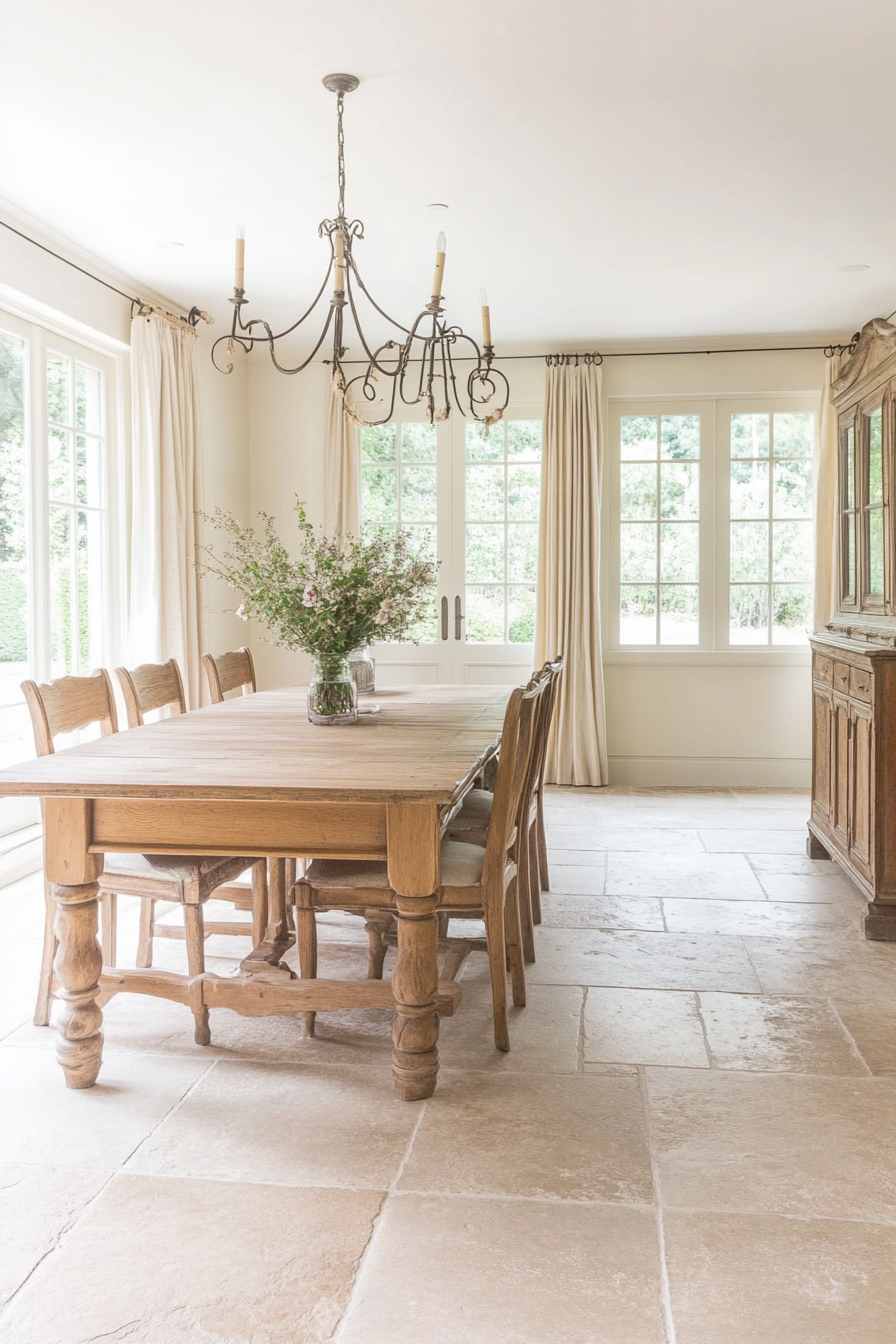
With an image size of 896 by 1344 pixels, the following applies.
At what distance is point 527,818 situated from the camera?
11.0 ft

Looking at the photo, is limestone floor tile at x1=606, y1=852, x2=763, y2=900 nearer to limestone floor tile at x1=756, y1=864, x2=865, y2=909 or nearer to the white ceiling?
limestone floor tile at x1=756, y1=864, x2=865, y2=909

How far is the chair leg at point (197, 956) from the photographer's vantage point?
2734 millimetres

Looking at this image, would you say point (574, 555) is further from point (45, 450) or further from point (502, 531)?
point (45, 450)

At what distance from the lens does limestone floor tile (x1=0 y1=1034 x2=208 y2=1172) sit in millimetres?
2230

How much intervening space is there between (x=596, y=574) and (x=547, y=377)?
1233mm

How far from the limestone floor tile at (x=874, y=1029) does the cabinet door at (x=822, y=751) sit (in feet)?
5.19

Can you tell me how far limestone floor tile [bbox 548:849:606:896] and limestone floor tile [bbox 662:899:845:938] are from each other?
1.09ft

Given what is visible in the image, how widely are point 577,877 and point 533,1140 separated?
7.28 ft

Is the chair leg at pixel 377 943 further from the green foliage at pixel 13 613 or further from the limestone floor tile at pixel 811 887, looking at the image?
the green foliage at pixel 13 613

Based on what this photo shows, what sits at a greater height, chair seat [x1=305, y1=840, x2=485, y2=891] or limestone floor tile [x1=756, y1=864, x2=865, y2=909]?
chair seat [x1=305, y1=840, x2=485, y2=891]

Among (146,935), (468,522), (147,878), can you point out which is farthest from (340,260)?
(468,522)

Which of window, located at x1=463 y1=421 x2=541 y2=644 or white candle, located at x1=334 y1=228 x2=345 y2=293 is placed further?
window, located at x1=463 y1=421 x2=541 y2=644

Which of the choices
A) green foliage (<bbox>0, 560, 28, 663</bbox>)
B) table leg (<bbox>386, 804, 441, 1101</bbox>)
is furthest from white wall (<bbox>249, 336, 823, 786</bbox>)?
table leg (<bbox>386, 804, 441, 1101</bbox>)

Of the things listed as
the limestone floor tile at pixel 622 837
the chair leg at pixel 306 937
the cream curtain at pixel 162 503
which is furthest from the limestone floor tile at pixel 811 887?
the cream curtain at pixel 162 503
